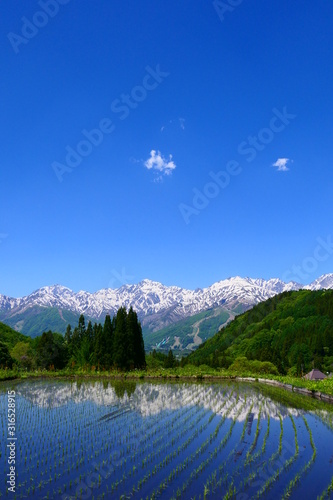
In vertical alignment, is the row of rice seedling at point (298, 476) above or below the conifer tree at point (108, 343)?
below

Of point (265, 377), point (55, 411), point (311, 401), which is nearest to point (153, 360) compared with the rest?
point (265, 377)

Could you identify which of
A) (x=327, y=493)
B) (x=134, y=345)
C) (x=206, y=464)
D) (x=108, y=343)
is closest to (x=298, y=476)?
(x=327, y=493)

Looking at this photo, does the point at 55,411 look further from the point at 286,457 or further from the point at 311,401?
the point at 311,401

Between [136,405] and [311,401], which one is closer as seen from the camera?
[136,405]

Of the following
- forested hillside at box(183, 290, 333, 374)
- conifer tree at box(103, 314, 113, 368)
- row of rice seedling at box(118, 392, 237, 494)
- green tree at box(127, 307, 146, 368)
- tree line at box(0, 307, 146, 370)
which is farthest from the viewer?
forested hillside at box(183, 290, 333, 374)

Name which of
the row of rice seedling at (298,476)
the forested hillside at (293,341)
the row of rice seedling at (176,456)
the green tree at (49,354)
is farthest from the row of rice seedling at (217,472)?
the forested hillside at (293,341)

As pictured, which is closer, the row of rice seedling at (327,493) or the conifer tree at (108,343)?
the row of rice seedling at (327,493)

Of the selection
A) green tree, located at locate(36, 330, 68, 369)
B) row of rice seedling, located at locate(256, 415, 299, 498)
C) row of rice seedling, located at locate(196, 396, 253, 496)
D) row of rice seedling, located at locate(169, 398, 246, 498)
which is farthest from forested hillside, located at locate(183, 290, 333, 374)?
row of rice seedling, located at locate(256, 415, 299, 498)

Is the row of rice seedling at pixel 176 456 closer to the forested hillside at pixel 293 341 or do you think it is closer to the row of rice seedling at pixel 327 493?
the row of rice seedling at pixel 327 493

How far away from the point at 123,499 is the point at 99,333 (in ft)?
222

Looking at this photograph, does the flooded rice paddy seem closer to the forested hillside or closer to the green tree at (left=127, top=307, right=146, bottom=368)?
the green tree at (left=127, top=307, right=146, bottom=368)

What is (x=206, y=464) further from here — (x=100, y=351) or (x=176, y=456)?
(x=100, y=351)

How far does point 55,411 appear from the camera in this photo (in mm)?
31297

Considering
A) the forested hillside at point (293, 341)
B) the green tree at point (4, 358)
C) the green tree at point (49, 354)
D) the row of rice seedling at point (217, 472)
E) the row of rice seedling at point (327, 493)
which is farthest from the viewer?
the forested hillside at point (293, 341)
